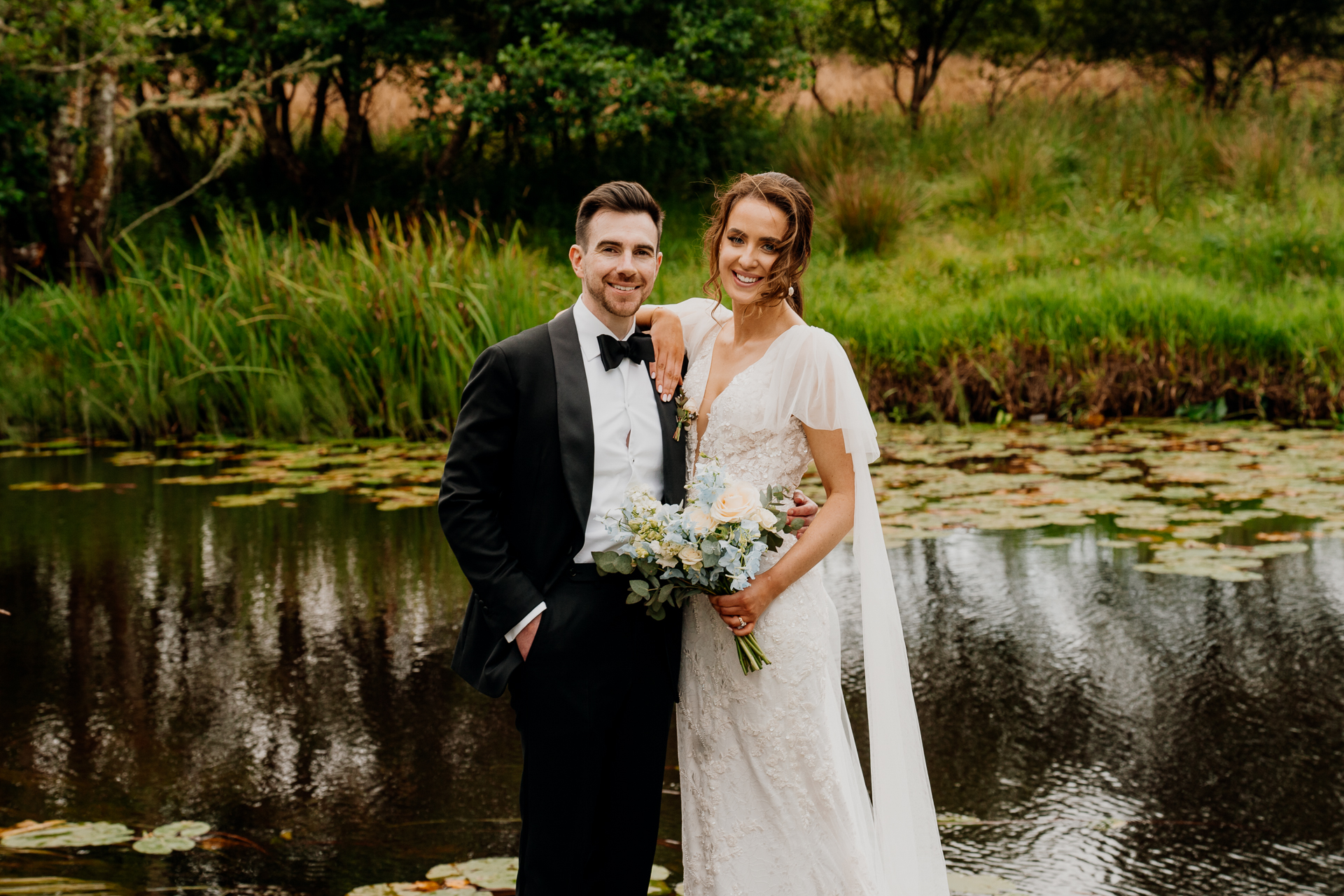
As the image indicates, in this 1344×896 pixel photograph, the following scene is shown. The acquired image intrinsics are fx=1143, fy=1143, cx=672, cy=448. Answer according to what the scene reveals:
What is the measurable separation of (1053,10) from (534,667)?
57.2 ft

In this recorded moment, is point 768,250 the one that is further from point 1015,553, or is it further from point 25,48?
point 25,48

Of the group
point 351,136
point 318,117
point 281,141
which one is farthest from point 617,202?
point 318,117

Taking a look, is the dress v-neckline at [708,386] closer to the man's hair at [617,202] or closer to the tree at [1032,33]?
the man's hair at [617,202]

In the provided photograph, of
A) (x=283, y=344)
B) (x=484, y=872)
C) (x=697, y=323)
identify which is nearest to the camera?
(x=697, y=323)

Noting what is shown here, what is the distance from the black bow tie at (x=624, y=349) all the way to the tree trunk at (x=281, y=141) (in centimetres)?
1330

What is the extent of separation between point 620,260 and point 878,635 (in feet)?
3.50

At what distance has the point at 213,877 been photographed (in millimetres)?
2961

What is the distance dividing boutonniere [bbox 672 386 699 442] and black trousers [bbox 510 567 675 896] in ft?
1.38

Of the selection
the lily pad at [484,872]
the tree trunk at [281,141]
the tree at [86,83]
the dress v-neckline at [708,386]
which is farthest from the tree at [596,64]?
the lily pad at [484,872]

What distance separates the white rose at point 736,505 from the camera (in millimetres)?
2277

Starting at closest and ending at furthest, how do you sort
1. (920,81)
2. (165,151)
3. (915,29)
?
(165,151), (915,29), (920,81)

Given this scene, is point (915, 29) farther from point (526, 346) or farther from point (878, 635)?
point (526, 346)

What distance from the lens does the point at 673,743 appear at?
4086mm

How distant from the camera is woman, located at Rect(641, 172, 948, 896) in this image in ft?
8.24
